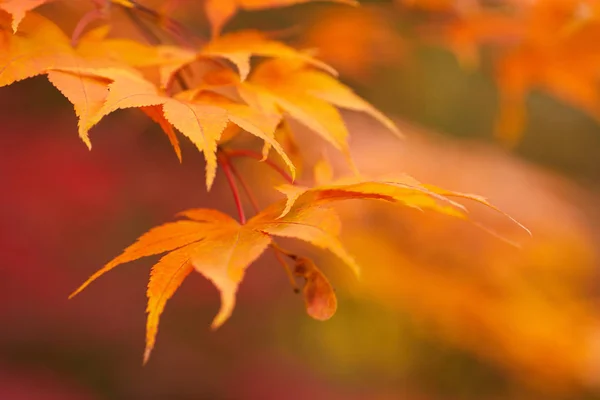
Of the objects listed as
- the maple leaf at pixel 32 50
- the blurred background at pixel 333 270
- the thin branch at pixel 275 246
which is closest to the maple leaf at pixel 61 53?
the maple leaf at pixel 32 50

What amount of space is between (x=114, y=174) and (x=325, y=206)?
5.47 ft

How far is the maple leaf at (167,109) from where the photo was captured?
1.40ft

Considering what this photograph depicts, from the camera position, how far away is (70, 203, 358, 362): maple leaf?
0.39 meters

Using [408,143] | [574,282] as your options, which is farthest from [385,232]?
[574,282]

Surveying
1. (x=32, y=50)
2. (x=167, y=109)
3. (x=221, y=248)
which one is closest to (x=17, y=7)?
(x=32, y=50)

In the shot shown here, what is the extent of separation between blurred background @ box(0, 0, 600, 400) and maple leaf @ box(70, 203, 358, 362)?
2.57 ft

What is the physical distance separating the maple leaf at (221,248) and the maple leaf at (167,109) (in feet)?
0.13

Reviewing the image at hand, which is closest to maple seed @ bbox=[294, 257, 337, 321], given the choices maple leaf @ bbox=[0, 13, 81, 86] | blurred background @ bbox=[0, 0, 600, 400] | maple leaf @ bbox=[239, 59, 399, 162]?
maple leaf @ bbox=[239, 59, 399, 162]

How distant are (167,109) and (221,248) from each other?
0.11 metres

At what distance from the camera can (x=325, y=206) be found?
0.46 metres

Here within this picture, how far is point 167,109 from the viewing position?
440 millimetres

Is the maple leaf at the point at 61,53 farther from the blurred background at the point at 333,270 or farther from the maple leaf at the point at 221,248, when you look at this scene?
the blurred background at the point at 333,270

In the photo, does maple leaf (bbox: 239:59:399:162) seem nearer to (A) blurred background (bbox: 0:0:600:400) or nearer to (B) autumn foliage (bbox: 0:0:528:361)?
(B) autumn foliage (bbox: 0:0:528:361)

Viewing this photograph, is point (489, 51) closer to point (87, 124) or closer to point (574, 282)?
point (574, 282)
